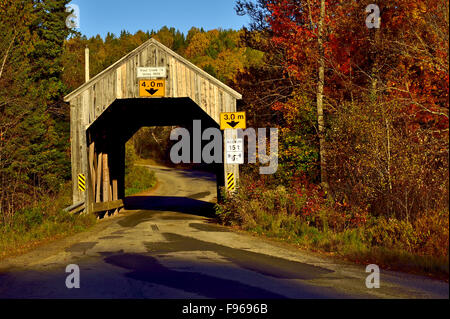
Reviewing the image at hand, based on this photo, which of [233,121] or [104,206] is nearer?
[233,121]

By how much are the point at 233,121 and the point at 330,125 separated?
4142mm

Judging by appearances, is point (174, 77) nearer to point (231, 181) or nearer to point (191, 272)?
point (231, 181)

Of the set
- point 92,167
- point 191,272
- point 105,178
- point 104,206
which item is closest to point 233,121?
point 92,167

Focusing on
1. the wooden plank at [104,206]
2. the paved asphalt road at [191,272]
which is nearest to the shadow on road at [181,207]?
the wooden plank at [104,206]

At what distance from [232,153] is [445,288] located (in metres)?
11.9

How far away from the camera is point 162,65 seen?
62.9 feet

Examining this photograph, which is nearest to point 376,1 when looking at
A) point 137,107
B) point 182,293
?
point 137,107

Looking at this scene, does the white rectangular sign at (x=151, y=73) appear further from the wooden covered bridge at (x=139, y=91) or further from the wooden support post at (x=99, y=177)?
the wooden support post at (x=99, y=177)

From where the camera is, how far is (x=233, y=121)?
60.5ft

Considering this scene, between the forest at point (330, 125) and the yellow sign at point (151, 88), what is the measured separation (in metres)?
4.42

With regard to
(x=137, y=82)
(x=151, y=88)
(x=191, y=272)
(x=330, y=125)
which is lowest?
(x=191, y=272)

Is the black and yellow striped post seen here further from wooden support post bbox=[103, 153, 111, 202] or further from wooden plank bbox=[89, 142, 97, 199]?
wooden support post bbox=[103, 153, 111, 202]

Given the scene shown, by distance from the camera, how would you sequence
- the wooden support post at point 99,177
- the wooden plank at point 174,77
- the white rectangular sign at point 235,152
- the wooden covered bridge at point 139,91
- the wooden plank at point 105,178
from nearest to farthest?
the white rectangular sign at point 235,152
the wooden covered bridge at point 139,91
the wooden plank at point 174,77
the wooden support post at point 99,177
the wooden plank at point 105,178

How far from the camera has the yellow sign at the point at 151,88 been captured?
19109 mm
